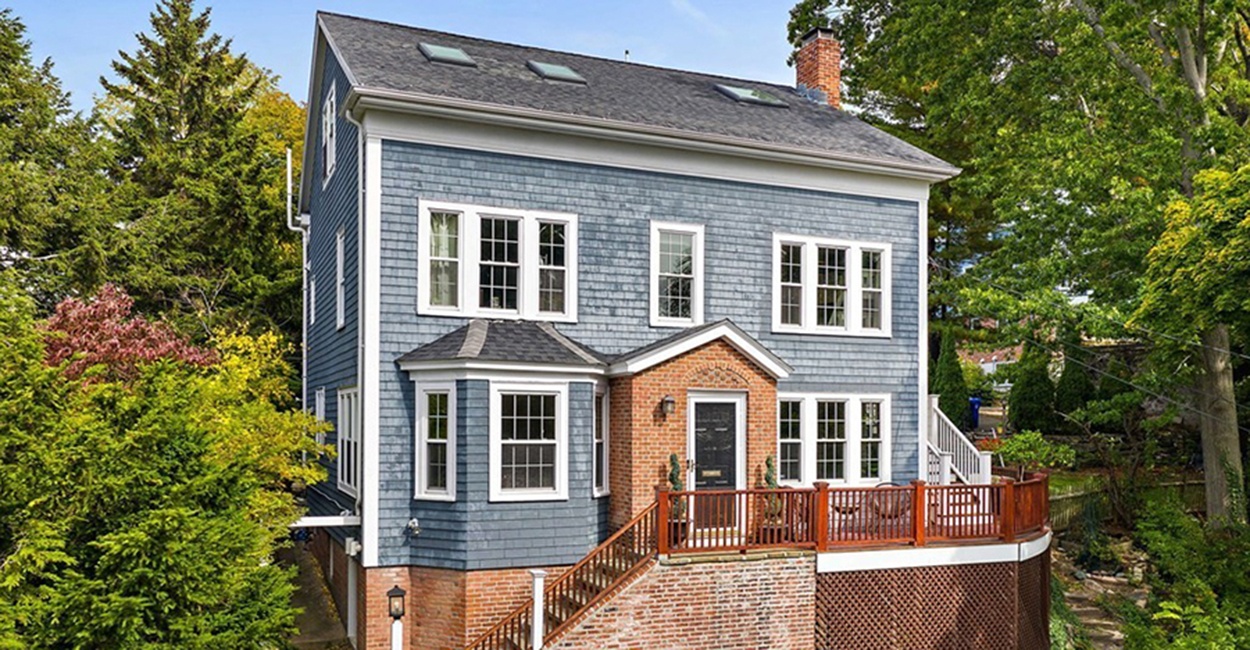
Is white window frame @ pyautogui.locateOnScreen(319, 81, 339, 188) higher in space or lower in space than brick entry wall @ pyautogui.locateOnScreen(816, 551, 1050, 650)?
higher

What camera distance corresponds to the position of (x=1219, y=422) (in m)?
18.2

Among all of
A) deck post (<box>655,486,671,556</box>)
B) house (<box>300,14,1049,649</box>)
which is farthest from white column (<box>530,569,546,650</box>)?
deck post (<box>655,486,671,556</box>)

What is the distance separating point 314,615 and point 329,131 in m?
9.01

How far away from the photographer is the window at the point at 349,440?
1405 cm

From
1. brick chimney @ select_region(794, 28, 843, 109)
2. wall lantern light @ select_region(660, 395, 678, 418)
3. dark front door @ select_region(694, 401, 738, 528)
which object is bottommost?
dark front door @ select_region(694, 401, 738, 528)

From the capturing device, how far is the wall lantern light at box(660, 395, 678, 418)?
1334cm

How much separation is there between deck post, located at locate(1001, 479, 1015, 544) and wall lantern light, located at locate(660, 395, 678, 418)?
5.28 metres

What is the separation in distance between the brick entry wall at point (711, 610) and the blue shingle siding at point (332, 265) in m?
5.24

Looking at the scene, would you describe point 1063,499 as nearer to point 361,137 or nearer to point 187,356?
point 361,137

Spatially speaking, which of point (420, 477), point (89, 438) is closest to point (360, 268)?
point (420, 477)

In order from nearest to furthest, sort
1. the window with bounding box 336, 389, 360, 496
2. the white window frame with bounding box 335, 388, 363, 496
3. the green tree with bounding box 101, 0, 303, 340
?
1. the white window frame with bounding box 335, 388, 363, 496
2. the window with bounding box 336, 389, 360, 496
3. the green tree with bounding box 101, 0, 303, 340

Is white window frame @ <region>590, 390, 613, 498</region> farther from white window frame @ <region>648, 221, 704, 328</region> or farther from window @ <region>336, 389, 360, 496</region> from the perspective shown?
window @ <region>336, 389, 360, 496</region>

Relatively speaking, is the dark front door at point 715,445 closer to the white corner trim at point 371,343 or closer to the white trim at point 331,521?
the white corner trim at point 371,343

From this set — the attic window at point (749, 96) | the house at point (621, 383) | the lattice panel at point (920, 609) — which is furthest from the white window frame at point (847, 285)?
the lattice panel at point (920, 609)
